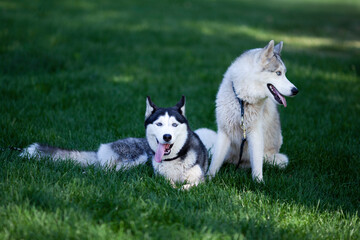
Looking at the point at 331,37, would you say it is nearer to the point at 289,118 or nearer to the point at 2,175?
the point at 289,118

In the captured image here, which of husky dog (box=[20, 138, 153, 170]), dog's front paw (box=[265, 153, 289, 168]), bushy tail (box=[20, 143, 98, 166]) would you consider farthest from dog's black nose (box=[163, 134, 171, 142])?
dog's front paw (box=[265, 153, 289, 168])

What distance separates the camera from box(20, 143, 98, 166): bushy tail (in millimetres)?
4246

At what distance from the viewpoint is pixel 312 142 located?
561 centimetres

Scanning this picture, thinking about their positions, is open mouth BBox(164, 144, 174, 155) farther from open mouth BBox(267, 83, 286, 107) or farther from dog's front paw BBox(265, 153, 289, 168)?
dog's front paw BBox(265, 153, 289, 168)

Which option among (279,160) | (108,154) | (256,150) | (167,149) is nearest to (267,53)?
(256,150)

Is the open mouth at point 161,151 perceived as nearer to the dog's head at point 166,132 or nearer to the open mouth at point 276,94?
the dog's head at point 166,132

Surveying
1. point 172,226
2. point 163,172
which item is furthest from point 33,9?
point 172,226

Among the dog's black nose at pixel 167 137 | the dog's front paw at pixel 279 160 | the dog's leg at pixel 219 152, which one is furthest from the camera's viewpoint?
the dog's front paw at pixel 279 160

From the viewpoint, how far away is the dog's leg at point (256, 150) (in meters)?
4.38

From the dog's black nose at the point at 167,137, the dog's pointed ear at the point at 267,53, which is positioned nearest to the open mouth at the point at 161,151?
the dog's black nose at the point at 167,137

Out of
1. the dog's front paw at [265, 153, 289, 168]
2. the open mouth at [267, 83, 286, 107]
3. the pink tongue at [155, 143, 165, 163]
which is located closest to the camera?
the pink tongue at [155, 143, 165, 163]

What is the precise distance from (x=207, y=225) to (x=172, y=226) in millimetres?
325

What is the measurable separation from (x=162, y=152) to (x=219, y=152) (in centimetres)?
91

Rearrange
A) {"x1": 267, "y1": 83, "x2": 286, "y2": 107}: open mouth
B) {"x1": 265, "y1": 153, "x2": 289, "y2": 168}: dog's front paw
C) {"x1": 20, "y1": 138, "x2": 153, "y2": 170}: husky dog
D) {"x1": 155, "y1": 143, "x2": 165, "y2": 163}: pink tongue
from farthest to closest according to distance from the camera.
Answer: {"x1": 265, "y1": 153, "x2": 289, "y2": 168}: dog's front paw, {"x1": 20, "y1": 138, "x2": 153, "y2": 170}: husky dog, {"x1": 267, "y1": 83, "x2": 286, "y2": 107}: open mouth, {"x1": 155, "y1": 143, "x2": 165, "y2": 163}: pink tongue
